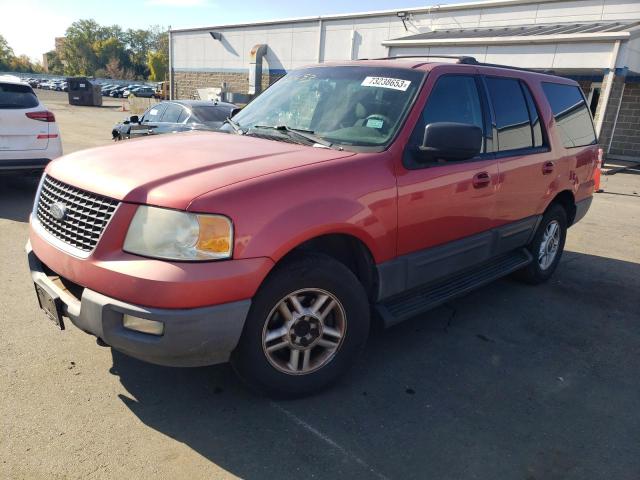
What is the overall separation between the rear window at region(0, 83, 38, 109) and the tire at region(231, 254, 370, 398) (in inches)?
246

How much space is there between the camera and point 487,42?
15727 millimetres

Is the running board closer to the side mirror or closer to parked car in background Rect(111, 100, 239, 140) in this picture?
the side mirror

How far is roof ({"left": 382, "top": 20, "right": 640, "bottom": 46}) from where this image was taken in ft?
46.0

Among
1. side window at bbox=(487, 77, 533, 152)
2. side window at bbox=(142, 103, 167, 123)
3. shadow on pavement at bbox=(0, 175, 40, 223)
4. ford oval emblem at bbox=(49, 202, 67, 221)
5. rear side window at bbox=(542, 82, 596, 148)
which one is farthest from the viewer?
side window at bbox=(142, 103, 167, 123)

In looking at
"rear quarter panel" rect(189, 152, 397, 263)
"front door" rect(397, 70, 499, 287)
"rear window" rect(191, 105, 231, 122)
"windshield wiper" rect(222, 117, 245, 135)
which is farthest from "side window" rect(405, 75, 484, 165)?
"rear window" rect(191, 105, 231, 122)

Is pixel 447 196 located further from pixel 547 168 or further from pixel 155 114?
pixel 155 114

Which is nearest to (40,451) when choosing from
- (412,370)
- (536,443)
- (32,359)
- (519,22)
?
(32,359)

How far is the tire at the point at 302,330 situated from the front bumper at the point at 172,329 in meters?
0.14

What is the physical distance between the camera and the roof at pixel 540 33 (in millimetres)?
14031

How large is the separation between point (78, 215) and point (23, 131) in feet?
17.8

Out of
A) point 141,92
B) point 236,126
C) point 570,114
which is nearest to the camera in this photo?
point 236,126

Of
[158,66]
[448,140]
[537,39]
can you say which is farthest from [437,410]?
[158,66]

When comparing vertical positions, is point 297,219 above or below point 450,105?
below

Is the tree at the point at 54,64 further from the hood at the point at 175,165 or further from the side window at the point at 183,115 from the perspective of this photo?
the hood at the point at 175,165
